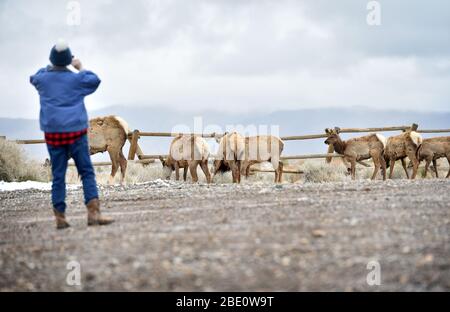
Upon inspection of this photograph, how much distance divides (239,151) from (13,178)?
6410 millimetres

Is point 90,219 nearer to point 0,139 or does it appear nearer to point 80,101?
point 80,101

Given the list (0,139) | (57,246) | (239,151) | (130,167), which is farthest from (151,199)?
(130,167)

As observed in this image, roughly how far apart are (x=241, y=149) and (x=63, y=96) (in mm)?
10976

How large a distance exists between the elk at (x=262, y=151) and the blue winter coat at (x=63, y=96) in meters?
11.3

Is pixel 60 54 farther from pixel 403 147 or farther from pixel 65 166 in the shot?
pixel 403 147

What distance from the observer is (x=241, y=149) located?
1842 cm

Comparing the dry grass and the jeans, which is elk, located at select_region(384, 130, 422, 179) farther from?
the jeans

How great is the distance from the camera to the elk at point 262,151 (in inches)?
746

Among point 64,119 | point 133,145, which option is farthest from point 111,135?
point 64,119

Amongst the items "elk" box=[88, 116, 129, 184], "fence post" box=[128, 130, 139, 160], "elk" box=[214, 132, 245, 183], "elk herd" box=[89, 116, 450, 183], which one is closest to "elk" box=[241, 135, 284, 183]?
"elk herd" box=[89, 116, 450, 183]

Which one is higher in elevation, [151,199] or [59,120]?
[59,120]

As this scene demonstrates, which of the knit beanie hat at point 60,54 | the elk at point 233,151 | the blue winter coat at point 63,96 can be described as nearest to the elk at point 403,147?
the elk at point 233,151

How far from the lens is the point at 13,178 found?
18.7 metres
